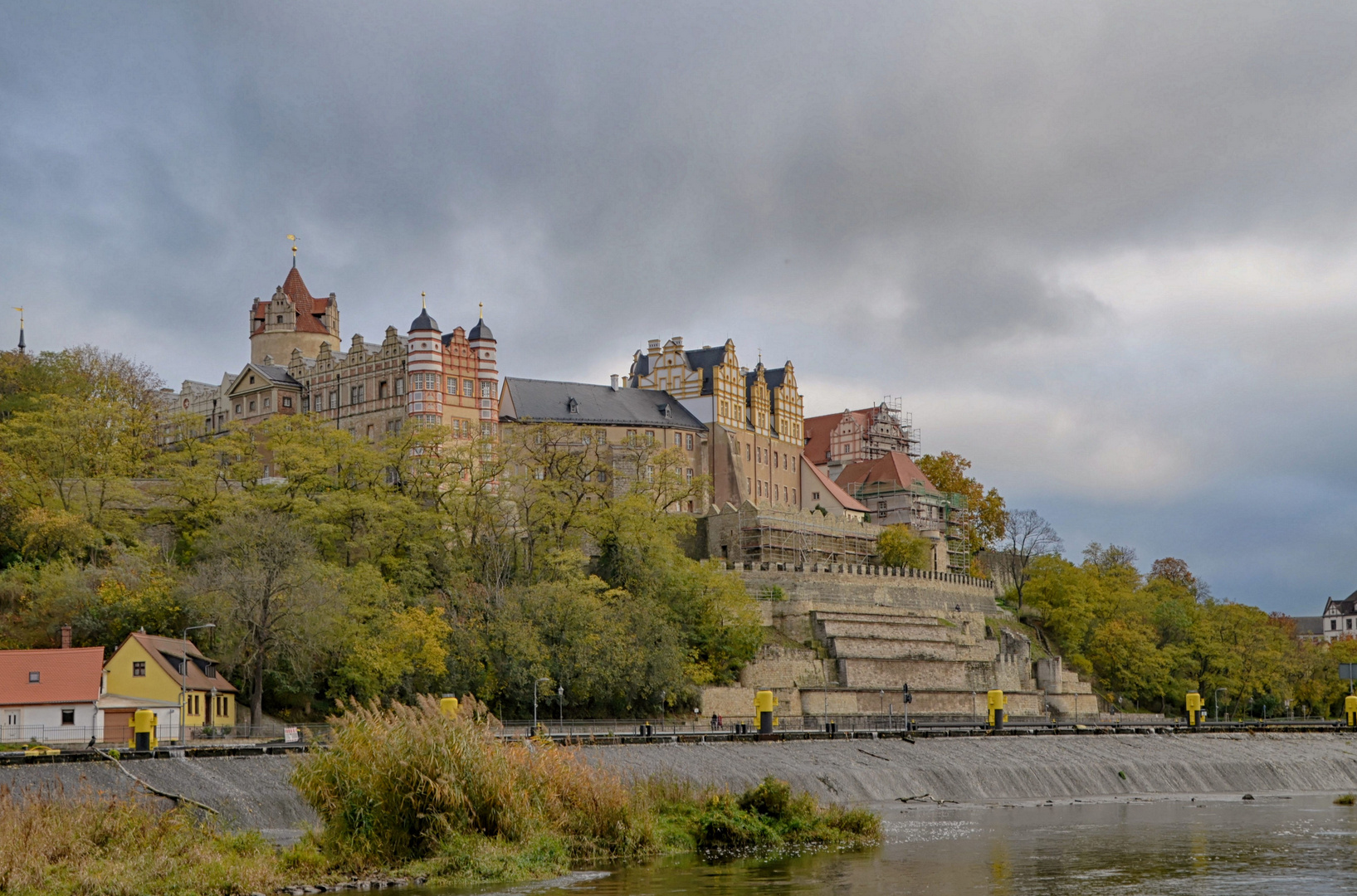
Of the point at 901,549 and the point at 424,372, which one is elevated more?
the point at 424,372

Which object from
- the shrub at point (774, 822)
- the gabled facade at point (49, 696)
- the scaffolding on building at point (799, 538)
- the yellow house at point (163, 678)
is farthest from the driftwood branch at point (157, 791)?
the scaffolding on building at point (799, 538)

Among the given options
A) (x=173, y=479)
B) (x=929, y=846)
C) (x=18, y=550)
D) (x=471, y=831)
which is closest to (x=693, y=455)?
(x=173, y=479)

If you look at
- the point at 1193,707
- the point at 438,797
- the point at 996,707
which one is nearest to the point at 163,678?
the point at 438,797

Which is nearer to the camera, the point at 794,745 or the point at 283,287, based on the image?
the point at 794,745

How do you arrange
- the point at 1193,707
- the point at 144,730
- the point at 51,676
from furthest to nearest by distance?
the point at 1193,707 → the point at 51,676 → the point at 144,730

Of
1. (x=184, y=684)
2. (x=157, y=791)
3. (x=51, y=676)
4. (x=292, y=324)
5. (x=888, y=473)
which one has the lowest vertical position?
(x=157, y=791)

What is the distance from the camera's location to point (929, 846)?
130 ft

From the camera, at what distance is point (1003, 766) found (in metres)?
59.9

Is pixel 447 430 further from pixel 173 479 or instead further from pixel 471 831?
pixel 471 831

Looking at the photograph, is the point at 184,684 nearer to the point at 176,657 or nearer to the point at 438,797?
the point at 176,657

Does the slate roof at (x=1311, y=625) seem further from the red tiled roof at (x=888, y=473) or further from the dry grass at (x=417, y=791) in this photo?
the dry grass at (x=417, y=791)

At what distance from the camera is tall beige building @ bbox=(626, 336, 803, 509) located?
109500 mm

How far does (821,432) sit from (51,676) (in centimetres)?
8774

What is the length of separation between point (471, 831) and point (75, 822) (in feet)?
25.8
